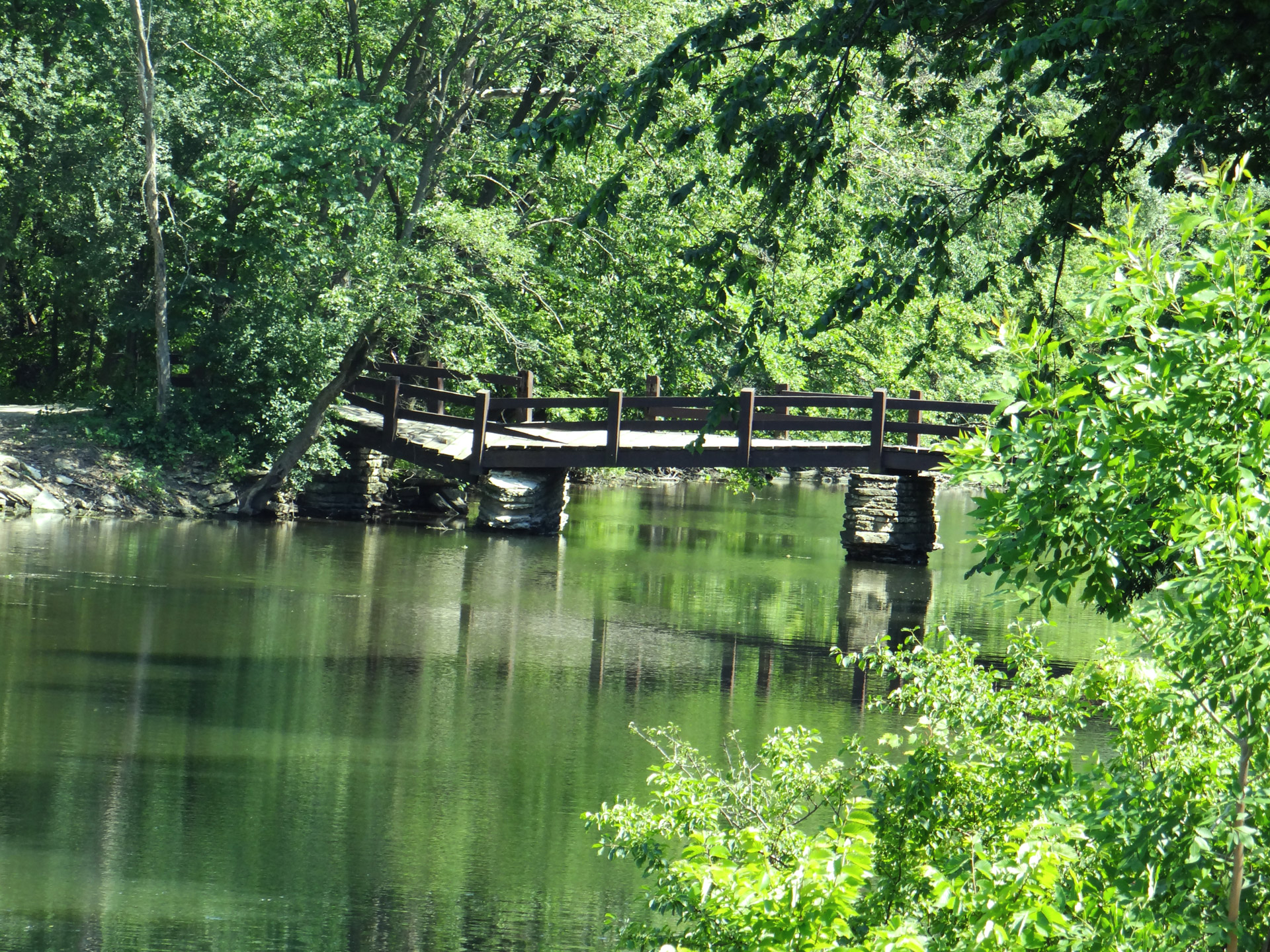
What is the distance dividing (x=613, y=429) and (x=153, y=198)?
25.8 ft

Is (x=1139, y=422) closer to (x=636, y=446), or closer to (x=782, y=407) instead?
(x=636, y=446)

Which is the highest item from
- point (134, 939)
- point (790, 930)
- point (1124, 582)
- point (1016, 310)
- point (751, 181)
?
point (1016, 310)

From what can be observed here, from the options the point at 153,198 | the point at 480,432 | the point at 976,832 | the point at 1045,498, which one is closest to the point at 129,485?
the point at 153,198

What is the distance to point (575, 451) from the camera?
21797 mm

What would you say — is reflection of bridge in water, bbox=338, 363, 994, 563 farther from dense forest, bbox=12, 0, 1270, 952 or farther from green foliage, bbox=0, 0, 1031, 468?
dense forest, bbox=12, 0, 1270, 952

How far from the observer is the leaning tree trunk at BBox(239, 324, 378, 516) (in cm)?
2142

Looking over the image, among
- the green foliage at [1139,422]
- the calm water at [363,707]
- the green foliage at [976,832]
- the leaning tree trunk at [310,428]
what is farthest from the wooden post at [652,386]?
the green foliage at [1139,422]

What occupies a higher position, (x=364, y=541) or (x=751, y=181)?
(x=751, y=181)

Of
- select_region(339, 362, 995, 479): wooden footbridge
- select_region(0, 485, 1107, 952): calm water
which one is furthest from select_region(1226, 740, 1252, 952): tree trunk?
select_region(339, 362, 995, 479): wooden footbridge

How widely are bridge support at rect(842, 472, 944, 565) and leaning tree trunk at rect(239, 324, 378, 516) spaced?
26.1 feet

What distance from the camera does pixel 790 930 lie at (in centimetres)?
301

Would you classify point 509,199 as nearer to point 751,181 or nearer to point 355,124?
point 355,124

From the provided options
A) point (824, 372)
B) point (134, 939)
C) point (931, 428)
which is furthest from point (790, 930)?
point (824, 372)

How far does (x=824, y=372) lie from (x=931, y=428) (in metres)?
11.8
